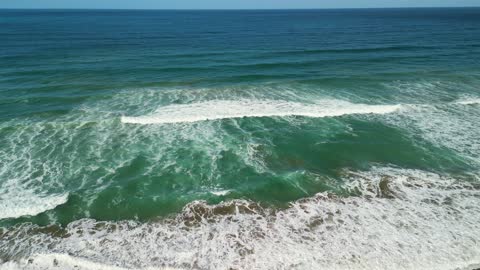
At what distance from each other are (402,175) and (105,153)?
44.9ft

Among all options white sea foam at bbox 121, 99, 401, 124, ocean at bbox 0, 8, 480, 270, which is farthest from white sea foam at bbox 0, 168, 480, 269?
white sea foam at bbox 121, 99, 401, 124

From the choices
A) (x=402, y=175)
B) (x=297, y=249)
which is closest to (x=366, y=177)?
(x=402, y=175)

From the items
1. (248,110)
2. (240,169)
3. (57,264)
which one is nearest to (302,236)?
(240,169)

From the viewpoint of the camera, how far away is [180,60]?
114ft

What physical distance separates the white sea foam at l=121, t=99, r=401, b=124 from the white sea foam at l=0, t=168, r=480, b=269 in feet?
27.8

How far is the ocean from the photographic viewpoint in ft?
33.7

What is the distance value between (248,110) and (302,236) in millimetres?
11649

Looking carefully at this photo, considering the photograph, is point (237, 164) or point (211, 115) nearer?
point (237, 164)

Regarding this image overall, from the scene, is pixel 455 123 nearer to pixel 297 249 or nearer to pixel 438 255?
pixel 438 255

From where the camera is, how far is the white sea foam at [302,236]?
9.80 meters

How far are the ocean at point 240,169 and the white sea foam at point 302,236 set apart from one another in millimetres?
51

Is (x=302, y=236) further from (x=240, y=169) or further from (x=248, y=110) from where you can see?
(x=248, y=110)

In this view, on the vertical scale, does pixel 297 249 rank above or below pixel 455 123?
below

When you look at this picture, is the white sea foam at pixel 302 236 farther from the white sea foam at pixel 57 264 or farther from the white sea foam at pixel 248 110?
the white sea foam at pixel 248 110
